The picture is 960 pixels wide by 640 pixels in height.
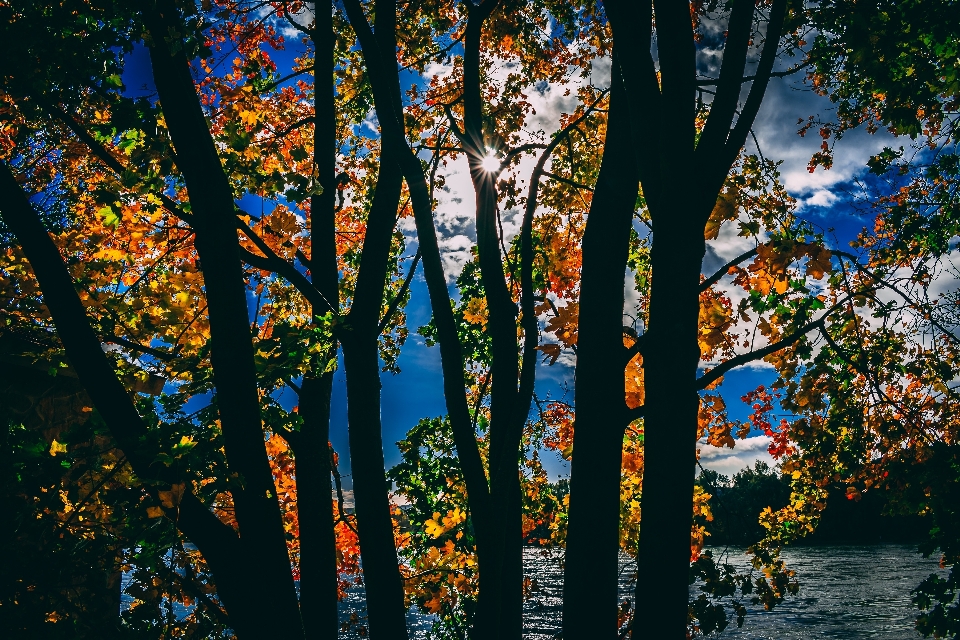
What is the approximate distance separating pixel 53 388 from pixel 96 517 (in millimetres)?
4863

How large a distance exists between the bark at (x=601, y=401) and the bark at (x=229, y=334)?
173cm

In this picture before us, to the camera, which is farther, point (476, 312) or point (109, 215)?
point (476, 312)

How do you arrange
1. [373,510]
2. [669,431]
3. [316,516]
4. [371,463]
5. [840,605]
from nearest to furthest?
[669,431] → [373,510] → [371,463] → [316,516] → [840,605]

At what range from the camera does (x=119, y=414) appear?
3.06 m

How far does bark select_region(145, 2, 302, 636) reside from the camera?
3.06 m

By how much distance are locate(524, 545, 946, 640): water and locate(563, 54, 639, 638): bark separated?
16.1 m

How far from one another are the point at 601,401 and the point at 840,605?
36951 mm

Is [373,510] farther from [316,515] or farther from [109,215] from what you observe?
[109,215]

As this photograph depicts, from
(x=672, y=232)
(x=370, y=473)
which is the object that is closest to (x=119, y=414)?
→ (x=370, y=473)

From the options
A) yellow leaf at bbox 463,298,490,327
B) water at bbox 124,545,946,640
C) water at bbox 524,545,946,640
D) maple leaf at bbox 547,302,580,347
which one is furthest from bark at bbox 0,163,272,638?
water at bbox 524,545,946,640

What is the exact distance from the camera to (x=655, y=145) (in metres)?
3.34

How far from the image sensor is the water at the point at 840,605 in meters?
27.1

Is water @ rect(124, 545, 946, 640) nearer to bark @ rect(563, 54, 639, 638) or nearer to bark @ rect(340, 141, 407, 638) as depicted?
bark @ rect(340, 141, 407, 638)

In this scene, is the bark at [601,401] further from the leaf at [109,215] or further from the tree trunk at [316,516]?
the leaf at [109,215]
